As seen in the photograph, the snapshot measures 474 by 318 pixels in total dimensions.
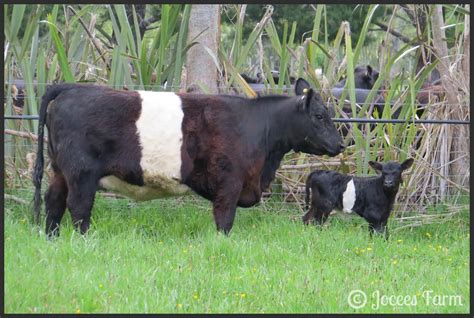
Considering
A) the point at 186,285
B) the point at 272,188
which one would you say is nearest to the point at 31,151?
the point at 272,188

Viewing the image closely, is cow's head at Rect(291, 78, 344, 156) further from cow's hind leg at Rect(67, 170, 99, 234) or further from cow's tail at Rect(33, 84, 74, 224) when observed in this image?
cow's tail at Rect(33, 84, 74, 224)

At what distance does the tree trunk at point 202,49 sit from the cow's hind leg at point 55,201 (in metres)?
2.55

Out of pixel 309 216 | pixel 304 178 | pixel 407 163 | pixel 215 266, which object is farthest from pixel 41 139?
pixel 407 163

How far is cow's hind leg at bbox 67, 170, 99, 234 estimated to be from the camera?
786 cm

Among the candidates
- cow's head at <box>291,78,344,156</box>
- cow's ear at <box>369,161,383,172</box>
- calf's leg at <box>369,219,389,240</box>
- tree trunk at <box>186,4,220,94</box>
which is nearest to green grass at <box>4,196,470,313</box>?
calf's leg at <box>369,219,389,240</box>

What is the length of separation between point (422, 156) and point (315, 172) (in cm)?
148

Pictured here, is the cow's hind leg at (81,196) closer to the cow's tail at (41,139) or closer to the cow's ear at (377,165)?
the cow's tail at (41,139)

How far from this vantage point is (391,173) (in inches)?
345

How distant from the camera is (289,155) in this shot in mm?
10141

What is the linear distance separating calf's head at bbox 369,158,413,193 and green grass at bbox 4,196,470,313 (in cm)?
54

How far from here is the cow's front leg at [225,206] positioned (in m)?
8.20

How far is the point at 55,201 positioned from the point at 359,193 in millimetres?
3187

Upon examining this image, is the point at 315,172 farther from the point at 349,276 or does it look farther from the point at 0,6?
the point at 0,6

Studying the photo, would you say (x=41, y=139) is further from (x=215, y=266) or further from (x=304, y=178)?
(x=304, y=178)
